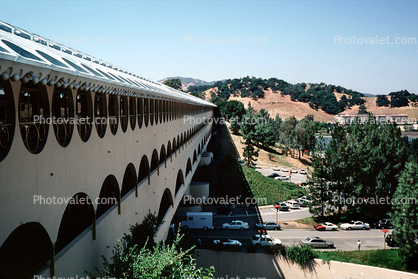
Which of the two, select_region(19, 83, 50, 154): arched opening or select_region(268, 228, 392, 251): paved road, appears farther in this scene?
select_region(268, 228, 392, 251): paved road

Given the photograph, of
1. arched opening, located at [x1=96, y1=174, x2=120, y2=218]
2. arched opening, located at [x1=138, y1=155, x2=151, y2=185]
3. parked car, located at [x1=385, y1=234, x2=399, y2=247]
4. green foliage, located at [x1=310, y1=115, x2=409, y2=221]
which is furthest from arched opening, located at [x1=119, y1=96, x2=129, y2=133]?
green foliage, located at [x1=310, y1=115, x2=409, y2=221]

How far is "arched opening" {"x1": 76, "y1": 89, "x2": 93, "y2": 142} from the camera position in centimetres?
646

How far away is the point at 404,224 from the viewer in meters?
20.1

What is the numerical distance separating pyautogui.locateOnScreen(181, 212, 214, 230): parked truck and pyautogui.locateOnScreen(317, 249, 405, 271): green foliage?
29.5 feet

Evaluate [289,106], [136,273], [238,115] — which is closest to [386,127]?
[136,273]

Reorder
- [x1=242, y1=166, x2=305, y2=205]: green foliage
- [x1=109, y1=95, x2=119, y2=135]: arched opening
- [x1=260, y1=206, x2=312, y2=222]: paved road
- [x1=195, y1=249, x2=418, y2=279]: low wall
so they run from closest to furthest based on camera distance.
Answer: [x1=109, y1=95, x2=119, y2=135]: arched opening
[x1=195, y1=249, x2=418, y2=279]: low wall
[x1=260, y1=206, x2=312, y2=222]: paved road
[x1=242, y1=166, x2=305, y2=205]: green foliage

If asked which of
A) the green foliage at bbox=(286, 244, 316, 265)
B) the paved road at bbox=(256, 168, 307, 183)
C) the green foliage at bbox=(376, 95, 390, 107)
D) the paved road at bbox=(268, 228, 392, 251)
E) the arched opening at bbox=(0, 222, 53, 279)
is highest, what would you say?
the green foliage at bbox=(376, 95, 390, 107)

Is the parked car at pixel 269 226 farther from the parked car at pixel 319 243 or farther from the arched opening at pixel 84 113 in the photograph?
the arched opening at pixel 84 113

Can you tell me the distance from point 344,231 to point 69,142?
1059 inches

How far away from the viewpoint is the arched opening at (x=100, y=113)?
7.34 meters

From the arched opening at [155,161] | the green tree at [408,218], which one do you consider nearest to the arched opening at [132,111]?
the arched opening at [155,161]

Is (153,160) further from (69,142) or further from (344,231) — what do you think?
(344,231)

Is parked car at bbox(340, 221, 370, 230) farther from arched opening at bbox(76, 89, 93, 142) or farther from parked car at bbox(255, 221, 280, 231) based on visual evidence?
arched opening at bbox(76, 89, 93, 142)

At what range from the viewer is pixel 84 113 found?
22.3 feet
